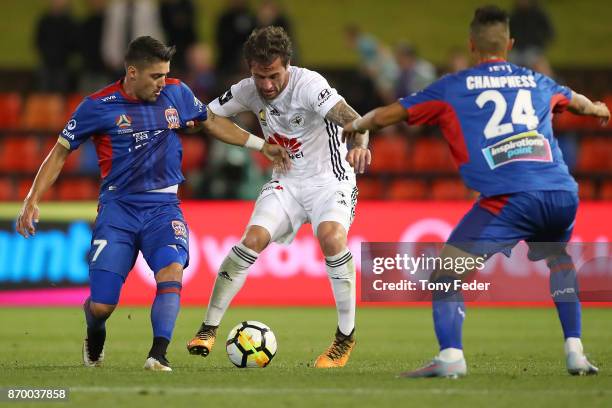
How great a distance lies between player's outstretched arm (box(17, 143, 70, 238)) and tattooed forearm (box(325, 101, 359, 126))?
6.22 feet

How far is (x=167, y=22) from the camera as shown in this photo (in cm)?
1795

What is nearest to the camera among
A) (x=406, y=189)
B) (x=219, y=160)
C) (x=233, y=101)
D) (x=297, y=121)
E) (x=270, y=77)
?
(x=270, y=77)

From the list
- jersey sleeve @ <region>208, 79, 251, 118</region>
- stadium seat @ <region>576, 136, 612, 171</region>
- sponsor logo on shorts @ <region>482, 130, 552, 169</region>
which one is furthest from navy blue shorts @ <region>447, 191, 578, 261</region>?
stadium seat @ <region>576, 136, 612, 171</region>

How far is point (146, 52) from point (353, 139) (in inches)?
59.9

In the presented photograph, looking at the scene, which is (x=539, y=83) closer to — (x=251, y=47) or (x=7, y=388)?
(x=251, y=47)

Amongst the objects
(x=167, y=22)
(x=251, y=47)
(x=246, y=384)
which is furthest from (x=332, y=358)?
(x=167, y=22)

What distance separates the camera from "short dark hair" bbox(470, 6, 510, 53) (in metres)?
6.86

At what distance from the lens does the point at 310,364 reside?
329 inches

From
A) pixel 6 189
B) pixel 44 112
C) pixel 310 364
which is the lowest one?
pixel 310 364

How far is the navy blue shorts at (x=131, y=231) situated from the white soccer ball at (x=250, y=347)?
2.40ft

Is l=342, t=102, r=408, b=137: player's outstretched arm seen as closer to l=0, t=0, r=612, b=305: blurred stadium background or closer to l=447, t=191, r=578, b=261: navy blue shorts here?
l=447, t=191, r=578, b=261: navy blue shorts

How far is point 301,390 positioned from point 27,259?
8616 millimetres

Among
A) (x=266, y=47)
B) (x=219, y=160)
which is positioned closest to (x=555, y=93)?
(x=266, y=47)

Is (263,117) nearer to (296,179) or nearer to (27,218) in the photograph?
(296,179)
